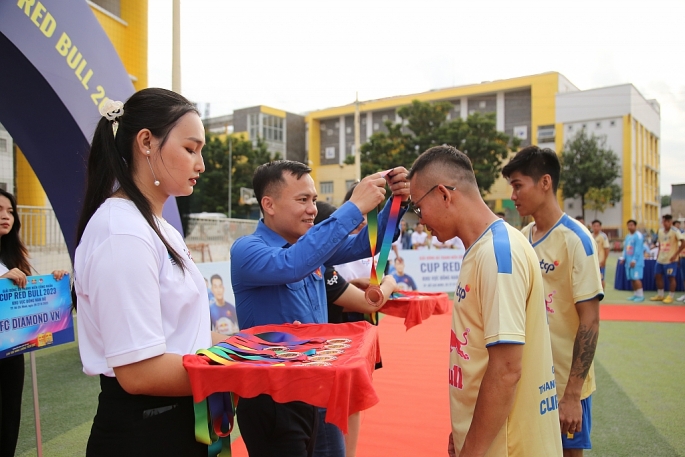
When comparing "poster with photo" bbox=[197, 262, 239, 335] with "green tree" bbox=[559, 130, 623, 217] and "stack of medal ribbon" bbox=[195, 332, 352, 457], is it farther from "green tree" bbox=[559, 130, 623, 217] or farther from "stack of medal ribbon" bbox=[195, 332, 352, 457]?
"green tree" bbox=[559, 130, 623, 217]

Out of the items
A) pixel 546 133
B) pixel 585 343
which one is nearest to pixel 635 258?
pixel 585 343

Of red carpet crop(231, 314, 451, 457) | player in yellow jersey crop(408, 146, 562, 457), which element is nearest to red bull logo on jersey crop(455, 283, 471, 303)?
player in yellow jersey crop(408, 146, 562, 457)

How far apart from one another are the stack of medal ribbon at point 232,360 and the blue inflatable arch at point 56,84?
275 cm

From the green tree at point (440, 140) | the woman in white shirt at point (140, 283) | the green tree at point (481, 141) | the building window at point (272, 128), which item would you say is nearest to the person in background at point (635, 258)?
the woman in white shirt at point (140, 283)

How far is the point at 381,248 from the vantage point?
7.52ft

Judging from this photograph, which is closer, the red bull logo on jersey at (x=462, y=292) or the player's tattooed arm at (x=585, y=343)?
the red bull logo on jersey at (x=462, y=292)

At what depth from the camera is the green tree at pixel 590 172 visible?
116 feet

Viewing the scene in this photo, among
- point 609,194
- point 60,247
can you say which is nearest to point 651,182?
point 609,194

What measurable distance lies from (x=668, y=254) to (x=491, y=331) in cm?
1223

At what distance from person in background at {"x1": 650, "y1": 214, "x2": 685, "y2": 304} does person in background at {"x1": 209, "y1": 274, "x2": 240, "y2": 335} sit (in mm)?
9966

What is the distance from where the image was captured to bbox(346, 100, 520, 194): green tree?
31.1 meters

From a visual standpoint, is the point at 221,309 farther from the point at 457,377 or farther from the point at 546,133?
the point at 546,133

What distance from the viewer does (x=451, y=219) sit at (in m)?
1.75

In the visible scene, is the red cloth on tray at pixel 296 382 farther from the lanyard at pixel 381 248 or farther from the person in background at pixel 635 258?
the person in background at pixel 635 258
